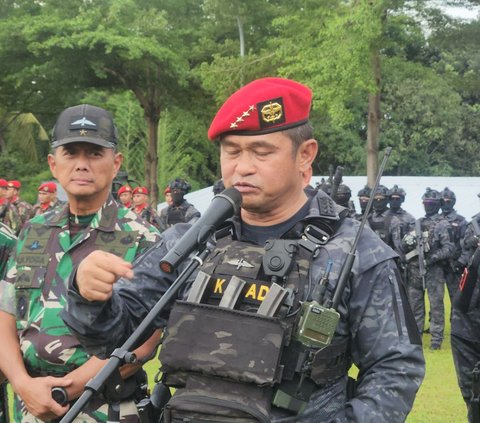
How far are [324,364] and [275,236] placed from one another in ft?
1.47

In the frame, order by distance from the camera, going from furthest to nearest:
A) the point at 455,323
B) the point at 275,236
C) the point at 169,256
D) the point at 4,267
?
1. the point at 455,323
2. the point at 4,267
3. the point at 275,236
4. the point at 169,256

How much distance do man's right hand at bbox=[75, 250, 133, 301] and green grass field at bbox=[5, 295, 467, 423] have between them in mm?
6110

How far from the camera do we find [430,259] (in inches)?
495

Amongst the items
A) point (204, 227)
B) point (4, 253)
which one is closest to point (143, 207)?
point (4, 253)

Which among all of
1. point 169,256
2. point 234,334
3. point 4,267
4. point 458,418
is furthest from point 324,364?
point 458,418

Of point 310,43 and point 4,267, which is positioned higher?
point 4,267

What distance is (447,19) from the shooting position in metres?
23.1

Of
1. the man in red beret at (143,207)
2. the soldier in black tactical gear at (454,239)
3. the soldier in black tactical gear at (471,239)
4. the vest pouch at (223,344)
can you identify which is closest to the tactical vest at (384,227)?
the soldier in black tactical gear at (454,239)

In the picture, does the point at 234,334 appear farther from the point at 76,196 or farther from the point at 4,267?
the point at 4,267

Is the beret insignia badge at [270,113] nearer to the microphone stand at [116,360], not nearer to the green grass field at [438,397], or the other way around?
the microphone stand at [116,360]

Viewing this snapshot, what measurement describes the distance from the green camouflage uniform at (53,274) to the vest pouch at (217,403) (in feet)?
3.41

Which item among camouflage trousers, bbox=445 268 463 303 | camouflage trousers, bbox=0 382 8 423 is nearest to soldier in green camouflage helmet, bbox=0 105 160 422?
camouflage trousers, bbox=0 382 8 423

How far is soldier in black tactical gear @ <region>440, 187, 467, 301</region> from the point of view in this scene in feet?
41.4

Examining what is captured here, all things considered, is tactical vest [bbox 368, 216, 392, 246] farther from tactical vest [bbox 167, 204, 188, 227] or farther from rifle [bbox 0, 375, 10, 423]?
rifle [bbox 0, 375, 10, 423]
